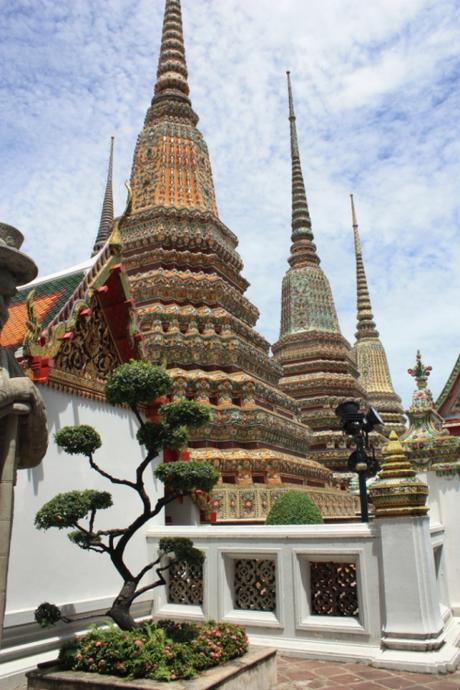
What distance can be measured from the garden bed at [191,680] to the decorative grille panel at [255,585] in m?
1.85

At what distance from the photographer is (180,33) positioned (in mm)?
25688

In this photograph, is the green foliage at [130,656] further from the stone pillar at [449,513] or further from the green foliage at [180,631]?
the stone pillar at [449,513]

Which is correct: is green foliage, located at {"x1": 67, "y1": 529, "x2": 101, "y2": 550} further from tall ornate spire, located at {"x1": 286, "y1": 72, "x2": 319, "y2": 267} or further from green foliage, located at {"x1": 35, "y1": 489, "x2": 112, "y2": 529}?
tall ornate spire, located at {"x1": 286, "y1": 72, "x2": 319, "y2": 267}

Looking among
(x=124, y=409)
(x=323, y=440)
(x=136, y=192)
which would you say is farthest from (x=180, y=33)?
(x=124, y=409)

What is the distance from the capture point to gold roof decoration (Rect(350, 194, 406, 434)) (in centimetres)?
3888

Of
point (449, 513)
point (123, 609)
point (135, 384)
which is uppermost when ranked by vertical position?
point (135, 384)

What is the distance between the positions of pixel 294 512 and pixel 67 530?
14.0 ft

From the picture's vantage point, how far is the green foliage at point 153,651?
17.9 feet

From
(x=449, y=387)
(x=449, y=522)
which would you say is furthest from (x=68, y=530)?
(x=449, y=387)

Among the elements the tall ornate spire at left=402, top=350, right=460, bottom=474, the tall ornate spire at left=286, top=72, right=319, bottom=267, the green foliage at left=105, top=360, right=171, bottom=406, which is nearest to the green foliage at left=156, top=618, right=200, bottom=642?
the green foliage at left=105, top=360, right=171, bottom=406

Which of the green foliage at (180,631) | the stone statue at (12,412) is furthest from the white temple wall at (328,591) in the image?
the stone statue at (12,412)

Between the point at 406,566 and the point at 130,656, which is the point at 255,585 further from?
the point at 130,656

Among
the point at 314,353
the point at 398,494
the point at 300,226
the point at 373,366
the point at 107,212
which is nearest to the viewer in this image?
the point at 398,494

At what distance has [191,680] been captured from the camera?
17.5 ft
